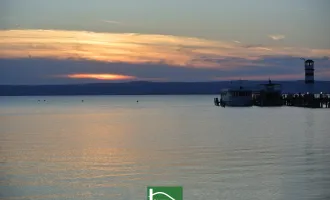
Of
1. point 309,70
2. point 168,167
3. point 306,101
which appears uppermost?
point 309,70

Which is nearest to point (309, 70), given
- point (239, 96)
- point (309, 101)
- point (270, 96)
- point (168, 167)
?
point (309, 101)

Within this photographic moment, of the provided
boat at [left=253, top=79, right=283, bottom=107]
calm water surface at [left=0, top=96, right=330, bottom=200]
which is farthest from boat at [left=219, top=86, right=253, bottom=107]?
calm water surface at [left=0, top=96, right=330, bottom=200]

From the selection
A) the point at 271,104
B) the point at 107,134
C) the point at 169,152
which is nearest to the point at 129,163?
the point at 169,152

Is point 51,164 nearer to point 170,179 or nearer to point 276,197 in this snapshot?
point 170,179

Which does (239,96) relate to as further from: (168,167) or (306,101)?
(168,167)

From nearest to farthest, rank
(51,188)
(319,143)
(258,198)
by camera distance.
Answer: (258,198)
(51,188)
(319,143)

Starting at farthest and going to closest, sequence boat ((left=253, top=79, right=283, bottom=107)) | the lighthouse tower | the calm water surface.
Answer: boat ((left=253, top=79, right=283, bottom=107)) < the lighthouse tower < the calm water surface

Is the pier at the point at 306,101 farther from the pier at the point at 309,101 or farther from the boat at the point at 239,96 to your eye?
the boat at the point at 239,96

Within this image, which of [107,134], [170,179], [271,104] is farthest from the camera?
[271,104]

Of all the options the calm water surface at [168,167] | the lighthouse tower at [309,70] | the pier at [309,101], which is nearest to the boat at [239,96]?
the pier at [309,101]

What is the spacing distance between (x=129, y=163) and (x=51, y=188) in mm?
8139

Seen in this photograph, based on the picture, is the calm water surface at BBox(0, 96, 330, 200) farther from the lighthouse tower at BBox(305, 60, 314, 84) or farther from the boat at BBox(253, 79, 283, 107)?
the boat at BBox(253, 79, 283, 107)

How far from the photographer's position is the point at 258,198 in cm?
2317

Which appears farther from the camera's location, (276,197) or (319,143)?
(319,143)
